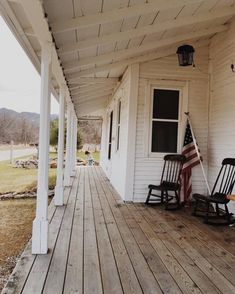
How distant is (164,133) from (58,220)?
2607mm

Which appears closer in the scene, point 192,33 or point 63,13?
point 63,13

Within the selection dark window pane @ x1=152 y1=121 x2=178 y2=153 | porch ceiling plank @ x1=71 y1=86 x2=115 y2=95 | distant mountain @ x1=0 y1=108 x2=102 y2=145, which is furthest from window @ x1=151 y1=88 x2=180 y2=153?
porch ceiling plank @ x1=71 y1=86 x2=115 y2=95

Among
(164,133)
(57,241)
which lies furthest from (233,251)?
(164,133)

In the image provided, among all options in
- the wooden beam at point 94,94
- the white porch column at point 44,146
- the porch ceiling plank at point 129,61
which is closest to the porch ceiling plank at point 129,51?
the porch ceiling plank at point 129,61

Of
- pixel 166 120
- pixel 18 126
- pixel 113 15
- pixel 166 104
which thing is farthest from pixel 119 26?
pixel 18 126

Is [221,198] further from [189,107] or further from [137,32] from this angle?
[137,32]

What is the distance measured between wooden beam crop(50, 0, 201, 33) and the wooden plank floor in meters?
2.27

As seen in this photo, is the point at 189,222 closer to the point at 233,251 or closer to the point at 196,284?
the point at 233,251

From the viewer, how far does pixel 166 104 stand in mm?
5648

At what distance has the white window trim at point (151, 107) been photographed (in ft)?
18.2

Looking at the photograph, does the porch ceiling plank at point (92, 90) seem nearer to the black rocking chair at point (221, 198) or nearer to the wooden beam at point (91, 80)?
the wooden beam at point (91, 80)

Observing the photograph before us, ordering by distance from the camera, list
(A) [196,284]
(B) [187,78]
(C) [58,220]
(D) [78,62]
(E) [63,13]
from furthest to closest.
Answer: (B) [187,78]
(D) [78,62]
(C) [58,220]
(E) [63,13]
(A) [196,284]

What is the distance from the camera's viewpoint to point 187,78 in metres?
5.60

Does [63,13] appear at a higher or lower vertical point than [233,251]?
higher
